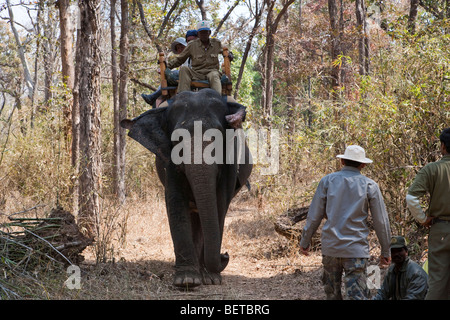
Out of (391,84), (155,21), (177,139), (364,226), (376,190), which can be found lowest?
(364,226)

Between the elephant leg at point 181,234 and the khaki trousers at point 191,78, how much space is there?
1377 millimetres

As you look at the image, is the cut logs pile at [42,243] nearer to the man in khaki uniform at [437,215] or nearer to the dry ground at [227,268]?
the dry ground at [227,268]

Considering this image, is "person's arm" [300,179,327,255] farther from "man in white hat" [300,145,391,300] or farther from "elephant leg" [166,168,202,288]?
"elephant leg" [166,168,202,288]

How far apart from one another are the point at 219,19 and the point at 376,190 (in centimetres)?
1526

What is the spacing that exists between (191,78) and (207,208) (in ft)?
8.08

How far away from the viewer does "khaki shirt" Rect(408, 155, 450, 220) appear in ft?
17.4

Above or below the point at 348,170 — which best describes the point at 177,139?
above

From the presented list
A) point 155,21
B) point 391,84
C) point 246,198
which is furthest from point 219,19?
point 391,84

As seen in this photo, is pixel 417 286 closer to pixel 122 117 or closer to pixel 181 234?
pixel 181 234

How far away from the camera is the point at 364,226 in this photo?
5383mm

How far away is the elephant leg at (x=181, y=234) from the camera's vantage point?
7211 mm

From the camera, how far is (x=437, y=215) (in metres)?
5.38

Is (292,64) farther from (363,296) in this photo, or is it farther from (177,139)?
(363,296)

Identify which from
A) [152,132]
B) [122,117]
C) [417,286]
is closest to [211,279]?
[152,132]
